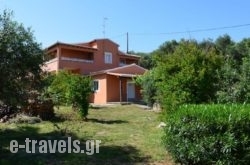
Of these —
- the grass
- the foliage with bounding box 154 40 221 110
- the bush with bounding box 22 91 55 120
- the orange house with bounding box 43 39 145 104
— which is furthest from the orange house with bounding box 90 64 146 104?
the foliage with bounding box 154 40 221 110

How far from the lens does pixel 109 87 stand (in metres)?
37.3

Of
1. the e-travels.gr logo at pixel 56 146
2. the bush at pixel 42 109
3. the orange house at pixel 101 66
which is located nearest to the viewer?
the e-travels.gr logo at pixel 56 146

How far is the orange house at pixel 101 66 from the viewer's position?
37.5 metres

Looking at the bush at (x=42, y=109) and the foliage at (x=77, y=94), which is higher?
the foliage at (x=77, y=94)

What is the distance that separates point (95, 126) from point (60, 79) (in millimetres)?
6917

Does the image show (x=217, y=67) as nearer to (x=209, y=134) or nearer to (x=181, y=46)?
(x=181, y=46)

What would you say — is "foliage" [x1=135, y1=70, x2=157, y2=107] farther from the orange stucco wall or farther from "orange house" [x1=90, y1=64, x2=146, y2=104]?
the orange stucco wall

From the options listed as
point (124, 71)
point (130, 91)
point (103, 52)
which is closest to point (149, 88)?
point (130, 91)

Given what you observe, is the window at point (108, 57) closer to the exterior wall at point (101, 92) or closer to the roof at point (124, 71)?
the roof at point (124, 71)

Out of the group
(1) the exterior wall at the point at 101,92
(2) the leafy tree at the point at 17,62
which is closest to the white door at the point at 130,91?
(1) the exterior wall at the point at 101,92

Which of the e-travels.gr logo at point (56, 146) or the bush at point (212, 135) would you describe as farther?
the e-travels.gr logo at point (56, 146)

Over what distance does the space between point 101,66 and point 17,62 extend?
31068 millimetres

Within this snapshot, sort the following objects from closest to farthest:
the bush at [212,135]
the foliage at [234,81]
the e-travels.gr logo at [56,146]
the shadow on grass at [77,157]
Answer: the bush at [212,135]
the shadow on grass at [77,157]
the e-travels.gr logo at [56,146]
the foliage at [234,81]

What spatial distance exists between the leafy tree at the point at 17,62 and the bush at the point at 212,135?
503 cm
